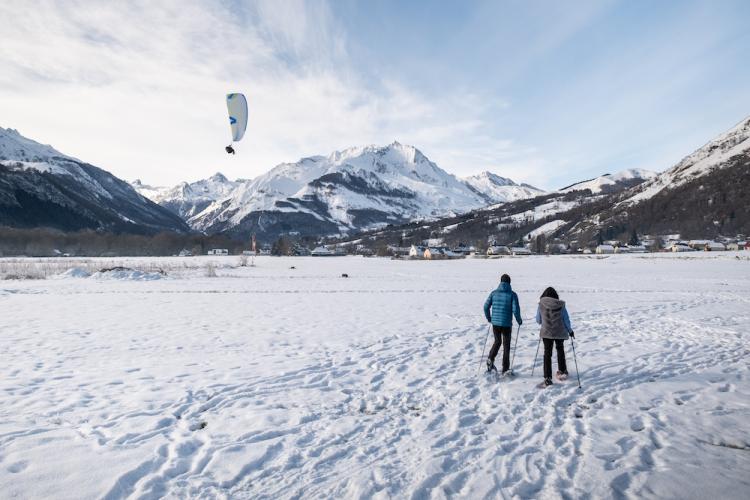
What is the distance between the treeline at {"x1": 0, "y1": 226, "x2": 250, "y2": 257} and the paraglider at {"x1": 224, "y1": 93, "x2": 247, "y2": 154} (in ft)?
447

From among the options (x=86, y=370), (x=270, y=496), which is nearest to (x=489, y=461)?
(x=270, y=496)

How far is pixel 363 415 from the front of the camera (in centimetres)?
723

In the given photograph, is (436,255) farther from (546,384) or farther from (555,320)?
(546,384)

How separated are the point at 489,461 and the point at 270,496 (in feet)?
9.65

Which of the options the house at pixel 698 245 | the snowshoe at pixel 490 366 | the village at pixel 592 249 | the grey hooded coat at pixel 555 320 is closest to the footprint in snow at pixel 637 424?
the grey hooded coat at pixel 555 320

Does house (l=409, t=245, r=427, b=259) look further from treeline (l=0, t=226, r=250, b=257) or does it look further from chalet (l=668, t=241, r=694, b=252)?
treeline (l=0, t=226, r=250, b=257)

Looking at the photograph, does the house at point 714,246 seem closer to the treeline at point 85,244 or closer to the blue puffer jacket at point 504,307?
the blue puffer jacket at point 504,307

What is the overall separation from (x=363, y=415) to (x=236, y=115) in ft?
68.4

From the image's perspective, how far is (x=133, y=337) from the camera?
13703mm

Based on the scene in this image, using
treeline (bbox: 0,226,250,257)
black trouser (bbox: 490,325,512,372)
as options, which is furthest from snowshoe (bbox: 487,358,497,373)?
treeline (bbox: 0,226,250,257)

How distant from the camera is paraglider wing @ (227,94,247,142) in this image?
23.1 metres

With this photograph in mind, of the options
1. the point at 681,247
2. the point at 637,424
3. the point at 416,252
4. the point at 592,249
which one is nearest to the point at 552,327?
the point at 637,424

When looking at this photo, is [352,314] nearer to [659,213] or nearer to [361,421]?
[361,421]

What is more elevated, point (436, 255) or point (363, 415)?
point (436, 255)
